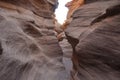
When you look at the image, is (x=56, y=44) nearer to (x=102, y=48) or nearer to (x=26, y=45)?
(x=26, y=45)

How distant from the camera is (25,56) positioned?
593cm

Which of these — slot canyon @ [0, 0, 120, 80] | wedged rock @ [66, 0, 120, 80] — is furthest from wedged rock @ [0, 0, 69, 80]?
wedged rock @ [66, 0, 120, 80]

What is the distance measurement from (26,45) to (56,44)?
196 cm

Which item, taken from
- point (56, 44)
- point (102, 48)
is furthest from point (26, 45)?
point (102, 48)

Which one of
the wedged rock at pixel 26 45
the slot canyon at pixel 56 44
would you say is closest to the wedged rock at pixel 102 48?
the slot canyon at pixel 56 44

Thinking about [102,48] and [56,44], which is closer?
[102,48]

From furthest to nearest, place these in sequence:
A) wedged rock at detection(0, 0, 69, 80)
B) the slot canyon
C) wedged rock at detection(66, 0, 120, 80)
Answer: wedged rock at detection(0, 0, 69, 80), the slot canyon, wedged rock at detection(66, 0, 120, 80)

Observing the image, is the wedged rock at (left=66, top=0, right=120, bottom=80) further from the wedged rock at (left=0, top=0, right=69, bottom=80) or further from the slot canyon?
the wedged rock at (left=0, top=0, right=69, bottom=80)

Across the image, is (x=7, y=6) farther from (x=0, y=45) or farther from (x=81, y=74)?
(x=81, y=74)

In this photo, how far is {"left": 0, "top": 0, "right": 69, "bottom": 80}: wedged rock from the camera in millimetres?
5293

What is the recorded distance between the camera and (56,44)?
802 centimetres

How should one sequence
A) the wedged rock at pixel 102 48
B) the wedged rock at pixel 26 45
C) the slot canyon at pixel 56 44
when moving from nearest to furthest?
the wedged rock at pixel 102 48 → the slot canyon at pixel 56 44 → the wedged rock at pixel 26 45

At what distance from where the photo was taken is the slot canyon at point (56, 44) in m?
4.79

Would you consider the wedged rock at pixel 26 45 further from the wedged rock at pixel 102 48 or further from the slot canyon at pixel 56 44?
the wedged rock at pixel 102 48
